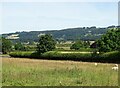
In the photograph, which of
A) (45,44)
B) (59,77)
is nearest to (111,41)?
(45,44)

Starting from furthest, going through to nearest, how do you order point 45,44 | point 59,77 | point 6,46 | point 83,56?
1. point 6,46
2. point 45,44
3. point 83,56
4. point 59,77

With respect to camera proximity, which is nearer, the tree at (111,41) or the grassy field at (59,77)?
the grassy field at (59,77)

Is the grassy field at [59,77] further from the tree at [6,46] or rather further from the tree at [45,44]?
the tree at [6,46]

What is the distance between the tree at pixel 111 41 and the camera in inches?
2563

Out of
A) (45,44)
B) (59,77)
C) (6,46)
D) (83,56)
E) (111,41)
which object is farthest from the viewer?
(6,46)

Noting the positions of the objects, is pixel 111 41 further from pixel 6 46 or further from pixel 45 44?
pixel 6 46

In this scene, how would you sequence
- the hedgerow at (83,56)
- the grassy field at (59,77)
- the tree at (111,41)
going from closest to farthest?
1. the grassy field at (59,77)
2. the hedgerow at (83,56)
3. the tree at (111,41)

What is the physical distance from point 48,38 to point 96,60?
3052 centimetres

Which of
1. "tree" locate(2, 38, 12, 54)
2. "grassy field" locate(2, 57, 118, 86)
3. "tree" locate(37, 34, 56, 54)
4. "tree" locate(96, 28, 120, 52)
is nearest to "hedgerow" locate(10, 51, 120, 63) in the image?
"tree" locate(37, 34, 56, 54)

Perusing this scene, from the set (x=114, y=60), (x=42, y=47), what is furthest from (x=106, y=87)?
(x=42, y=47)

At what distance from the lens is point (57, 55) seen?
65.1 metres

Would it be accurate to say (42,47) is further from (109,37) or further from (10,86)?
(10,86)

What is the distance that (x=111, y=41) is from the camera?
221 ft

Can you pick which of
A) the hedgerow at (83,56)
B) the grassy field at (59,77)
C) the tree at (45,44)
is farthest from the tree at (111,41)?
the grassy field at (59,77)
